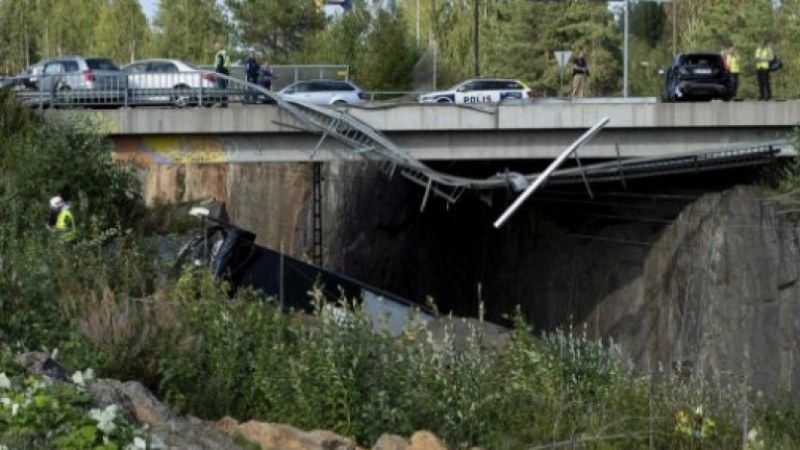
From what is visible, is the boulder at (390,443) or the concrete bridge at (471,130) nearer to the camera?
the boulder at (390,443)

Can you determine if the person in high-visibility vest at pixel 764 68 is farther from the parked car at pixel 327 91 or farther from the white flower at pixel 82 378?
the white flower at pixel 82 378

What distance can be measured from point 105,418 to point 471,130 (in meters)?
23.6

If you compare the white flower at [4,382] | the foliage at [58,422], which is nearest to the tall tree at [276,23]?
the white flower at [4,382]

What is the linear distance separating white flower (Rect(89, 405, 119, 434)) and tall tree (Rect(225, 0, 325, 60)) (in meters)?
64.5

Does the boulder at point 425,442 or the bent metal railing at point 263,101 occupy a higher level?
the bent metal railing at point 263,101

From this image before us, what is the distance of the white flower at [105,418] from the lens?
7078 mm

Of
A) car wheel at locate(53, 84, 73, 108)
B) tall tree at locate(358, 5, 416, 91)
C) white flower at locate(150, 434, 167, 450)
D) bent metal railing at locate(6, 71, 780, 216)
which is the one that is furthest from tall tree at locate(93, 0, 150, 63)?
white flower at locate(150, 434, 167, 450)

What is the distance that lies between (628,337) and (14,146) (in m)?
13.9

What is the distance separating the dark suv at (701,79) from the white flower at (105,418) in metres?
32.1

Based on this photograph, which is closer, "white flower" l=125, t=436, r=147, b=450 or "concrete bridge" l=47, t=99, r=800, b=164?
"white flower" l=125, t=436, r=147, b=450

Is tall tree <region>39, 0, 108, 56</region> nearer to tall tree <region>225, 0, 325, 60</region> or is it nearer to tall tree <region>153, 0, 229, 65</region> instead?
tall tree <region>153, 0, 229, 65</region>

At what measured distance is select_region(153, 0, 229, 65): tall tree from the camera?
7662cm

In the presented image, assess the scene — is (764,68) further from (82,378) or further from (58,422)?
(58,422)

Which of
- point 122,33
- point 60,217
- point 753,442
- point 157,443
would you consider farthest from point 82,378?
point 122,33
